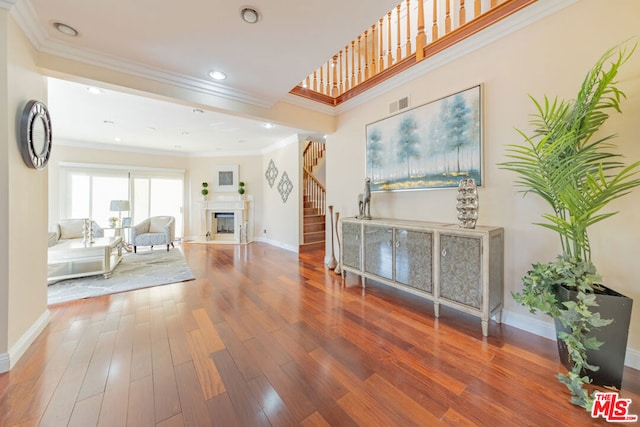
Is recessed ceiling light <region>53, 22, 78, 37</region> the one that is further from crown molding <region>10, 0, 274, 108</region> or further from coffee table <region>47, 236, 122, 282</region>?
coffee table <region>47, 236, 122, 282</region>

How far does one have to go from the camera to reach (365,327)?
2172 millimetres

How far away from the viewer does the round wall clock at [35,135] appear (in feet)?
5.92

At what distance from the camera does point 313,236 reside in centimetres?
602

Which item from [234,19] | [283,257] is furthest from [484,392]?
Result: [283,257]

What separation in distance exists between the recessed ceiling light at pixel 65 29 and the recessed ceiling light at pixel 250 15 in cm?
146

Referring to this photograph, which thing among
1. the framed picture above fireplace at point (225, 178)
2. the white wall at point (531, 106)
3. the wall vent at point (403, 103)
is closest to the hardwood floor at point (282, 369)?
the white wall at point (531, 106)

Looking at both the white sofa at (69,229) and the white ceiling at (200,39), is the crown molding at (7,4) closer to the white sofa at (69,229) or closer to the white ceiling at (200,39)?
the white ceiling at (200,39)

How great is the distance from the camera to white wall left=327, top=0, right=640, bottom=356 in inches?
63.2

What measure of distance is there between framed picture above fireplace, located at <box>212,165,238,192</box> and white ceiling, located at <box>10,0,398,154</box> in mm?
3511

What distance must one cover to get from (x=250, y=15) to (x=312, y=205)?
482 centimetres

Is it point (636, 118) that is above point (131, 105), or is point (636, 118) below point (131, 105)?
below

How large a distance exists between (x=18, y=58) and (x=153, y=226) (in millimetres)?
4773

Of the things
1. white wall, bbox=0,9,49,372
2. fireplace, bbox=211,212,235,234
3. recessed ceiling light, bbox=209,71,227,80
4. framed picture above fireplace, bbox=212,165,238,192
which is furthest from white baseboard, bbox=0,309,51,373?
framed picture above fireplace, bbox=212,165,238,192

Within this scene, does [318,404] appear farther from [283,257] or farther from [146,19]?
[283,257]
